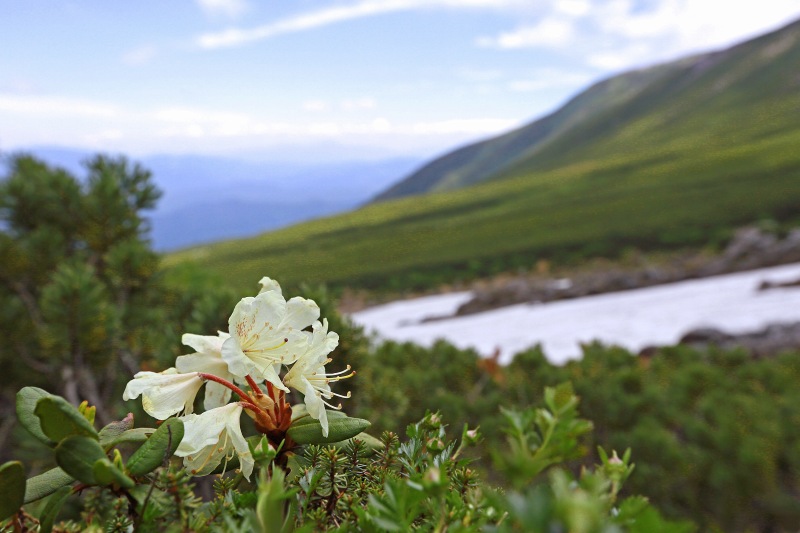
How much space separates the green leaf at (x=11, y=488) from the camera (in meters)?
0.70

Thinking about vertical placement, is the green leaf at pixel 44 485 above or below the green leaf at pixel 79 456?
below

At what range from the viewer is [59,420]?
0.69 meters

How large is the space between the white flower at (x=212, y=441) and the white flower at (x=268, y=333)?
Answer: 0.26 feet

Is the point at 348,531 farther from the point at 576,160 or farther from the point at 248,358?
the point at 576,160

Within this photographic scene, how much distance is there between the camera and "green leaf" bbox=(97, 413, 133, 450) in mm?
792

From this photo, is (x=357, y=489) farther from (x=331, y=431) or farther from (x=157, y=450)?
(x=157, y=450)

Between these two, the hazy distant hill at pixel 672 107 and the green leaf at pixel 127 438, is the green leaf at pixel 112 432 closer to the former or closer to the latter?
the green leaf at pixel 127 438

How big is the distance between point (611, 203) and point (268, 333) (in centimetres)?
5073

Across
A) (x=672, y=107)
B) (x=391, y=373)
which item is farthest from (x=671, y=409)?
(x=672, y=107)

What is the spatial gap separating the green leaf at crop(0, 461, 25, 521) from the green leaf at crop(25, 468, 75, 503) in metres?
0.04

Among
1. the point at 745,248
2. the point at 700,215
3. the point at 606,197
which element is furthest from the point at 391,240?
the point at 745,248

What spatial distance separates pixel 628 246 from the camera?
1366 inches

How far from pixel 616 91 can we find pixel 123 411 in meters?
136

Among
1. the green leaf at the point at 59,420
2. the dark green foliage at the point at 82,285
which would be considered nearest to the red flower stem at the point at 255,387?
the green leaf at the point at 59,420
